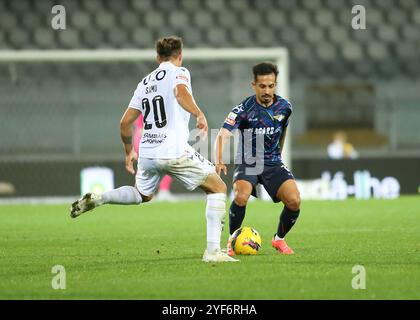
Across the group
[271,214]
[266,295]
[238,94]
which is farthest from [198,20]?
[266,295]

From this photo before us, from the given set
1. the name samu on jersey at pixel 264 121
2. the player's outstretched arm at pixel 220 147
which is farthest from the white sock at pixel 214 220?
the name samu on jersey at pixel 264 121

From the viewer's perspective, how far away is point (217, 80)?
66.3 ft

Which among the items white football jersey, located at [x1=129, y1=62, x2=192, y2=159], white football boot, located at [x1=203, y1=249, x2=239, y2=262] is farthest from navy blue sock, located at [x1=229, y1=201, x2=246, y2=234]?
white football jersey, located at [x1=129, y1=62, x2=192, y2=159]

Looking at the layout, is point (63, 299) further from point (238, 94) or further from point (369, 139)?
point (369, 139)

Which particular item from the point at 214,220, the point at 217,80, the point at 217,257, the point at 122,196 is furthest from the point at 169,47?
the point at 217,80

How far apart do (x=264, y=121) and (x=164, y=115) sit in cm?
127

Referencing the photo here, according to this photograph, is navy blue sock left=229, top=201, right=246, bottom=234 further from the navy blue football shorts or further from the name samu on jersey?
the name samu on jersey

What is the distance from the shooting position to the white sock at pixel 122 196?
7.78 meters

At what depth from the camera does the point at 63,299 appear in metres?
5.76

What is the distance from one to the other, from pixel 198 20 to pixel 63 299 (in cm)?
1940

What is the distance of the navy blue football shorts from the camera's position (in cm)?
842

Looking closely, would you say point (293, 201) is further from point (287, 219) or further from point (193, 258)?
point (193, 258)

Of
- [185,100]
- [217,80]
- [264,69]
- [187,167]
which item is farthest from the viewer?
[217,80]
